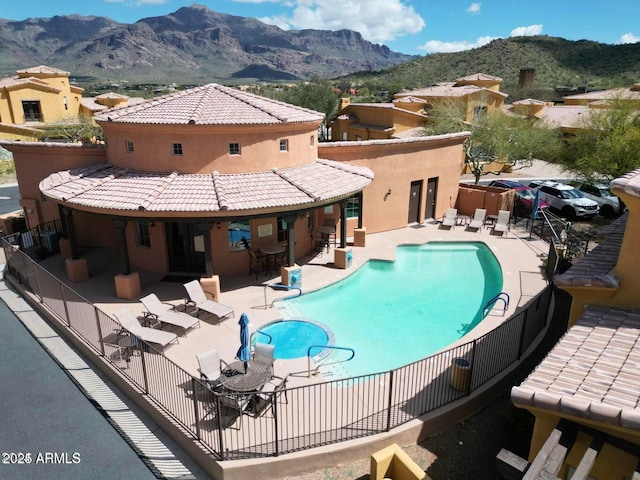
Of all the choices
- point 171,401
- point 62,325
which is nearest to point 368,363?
point 171,401

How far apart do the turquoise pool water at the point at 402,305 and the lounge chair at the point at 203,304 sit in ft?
6.62

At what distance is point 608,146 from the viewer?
75.9 feet

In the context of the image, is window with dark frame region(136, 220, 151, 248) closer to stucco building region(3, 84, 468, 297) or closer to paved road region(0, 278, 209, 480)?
stucco building region(3, 84, 468, 297)

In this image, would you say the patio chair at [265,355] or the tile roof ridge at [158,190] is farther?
the tile roof ridge at [158,190]

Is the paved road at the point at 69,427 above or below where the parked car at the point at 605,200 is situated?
below

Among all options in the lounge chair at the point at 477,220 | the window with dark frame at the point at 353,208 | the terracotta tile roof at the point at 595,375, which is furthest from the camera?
the lounge chair at the point at 477,220

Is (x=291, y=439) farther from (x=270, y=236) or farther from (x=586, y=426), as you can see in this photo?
(x=270, y=236)

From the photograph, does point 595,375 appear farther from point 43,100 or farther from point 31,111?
point 31,111

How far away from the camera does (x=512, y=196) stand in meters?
25.0

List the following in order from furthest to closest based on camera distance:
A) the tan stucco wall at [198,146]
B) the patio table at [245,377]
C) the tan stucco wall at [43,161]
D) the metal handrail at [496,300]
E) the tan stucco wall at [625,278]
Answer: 1. the tan stucco wall at [43,161]
2. the tan stucco wall at [198,146]
3. the metal handrail at [496,300]
4. the patio table at [245,377]
5. the tan stucco wall at [625,278]

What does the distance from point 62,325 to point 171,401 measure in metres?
5.94

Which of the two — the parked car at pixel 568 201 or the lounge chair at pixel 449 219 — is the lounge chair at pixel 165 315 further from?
the parked car at pixel 568 201

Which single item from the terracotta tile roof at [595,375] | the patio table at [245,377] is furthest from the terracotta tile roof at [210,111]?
the terracotta tile roof at [595,375]

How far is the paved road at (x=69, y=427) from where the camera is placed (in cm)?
877
